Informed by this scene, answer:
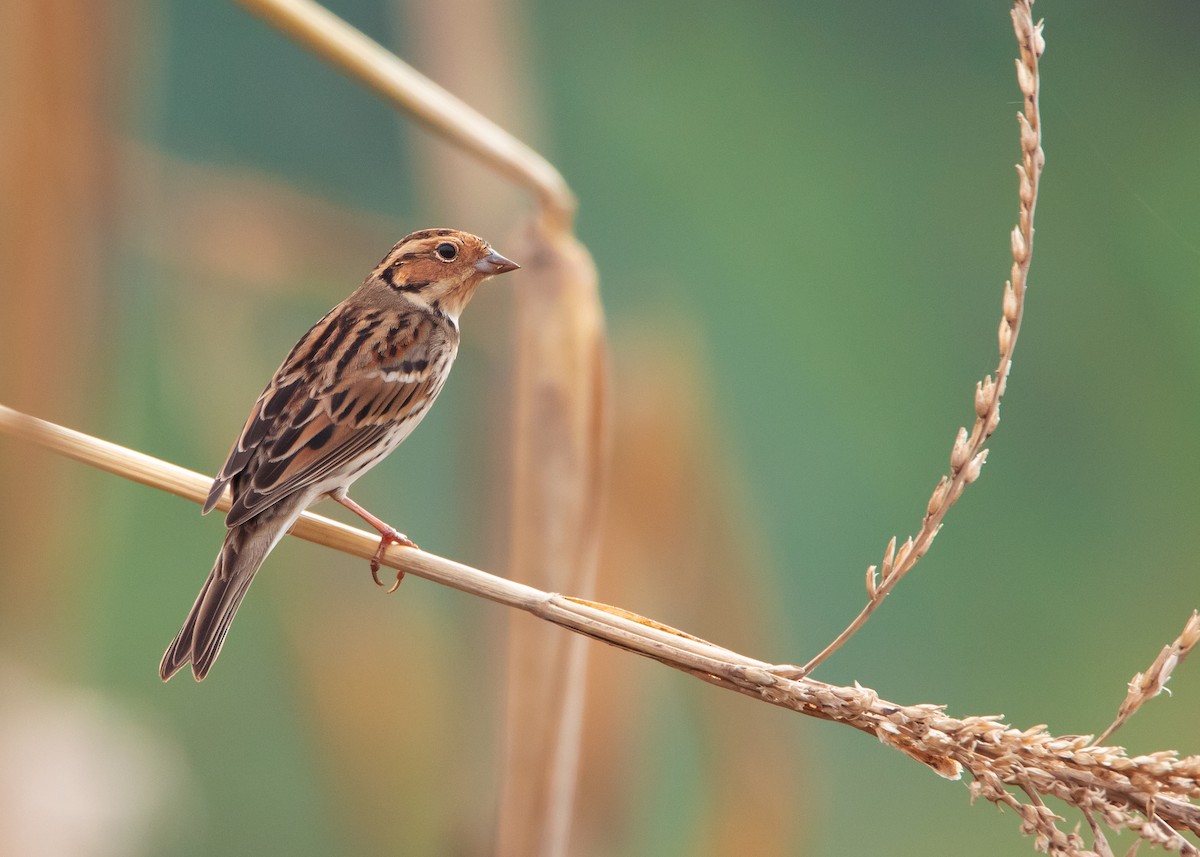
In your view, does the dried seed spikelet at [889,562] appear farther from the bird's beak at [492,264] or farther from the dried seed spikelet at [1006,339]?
the bird's beak at [492,264]

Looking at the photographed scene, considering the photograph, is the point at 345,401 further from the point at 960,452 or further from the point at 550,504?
the point at 960,452

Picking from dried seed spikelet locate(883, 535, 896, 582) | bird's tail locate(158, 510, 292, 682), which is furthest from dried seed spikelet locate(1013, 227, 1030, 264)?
bird's tail locate(158, 510, 292, 682)

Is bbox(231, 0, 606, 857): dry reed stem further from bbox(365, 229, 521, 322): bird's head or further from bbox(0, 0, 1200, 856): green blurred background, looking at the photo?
bbox(0, 0, 1200, 856): green blurred background

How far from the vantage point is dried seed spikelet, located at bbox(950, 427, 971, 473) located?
943mm

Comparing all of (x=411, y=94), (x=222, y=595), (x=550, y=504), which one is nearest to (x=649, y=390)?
(x=550, y=504)

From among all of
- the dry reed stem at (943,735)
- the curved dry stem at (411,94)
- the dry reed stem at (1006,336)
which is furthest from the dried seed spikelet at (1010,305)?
the curved dry stem at (411,94)

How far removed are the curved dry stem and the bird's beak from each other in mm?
95

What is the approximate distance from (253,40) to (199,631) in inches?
79.0

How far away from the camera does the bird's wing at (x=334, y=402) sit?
1.45 metres

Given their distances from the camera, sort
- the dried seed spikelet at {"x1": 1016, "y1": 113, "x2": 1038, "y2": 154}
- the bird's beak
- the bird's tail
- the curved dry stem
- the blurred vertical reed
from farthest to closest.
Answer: the bird's beak → the blurred vertical reed → the curved dry stem → the bird's tail → the dried seed spikelet at {"x1": 1016, "y1": 113, "x2": 1038, "y2": 154}

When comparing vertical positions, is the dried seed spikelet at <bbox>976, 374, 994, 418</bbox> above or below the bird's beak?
below

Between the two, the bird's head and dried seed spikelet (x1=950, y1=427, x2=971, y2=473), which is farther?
the bird's head

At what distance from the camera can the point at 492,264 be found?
5.23ft

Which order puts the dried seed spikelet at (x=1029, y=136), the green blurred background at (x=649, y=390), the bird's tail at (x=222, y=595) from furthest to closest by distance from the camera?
the green blurred background at (x=649, y=390) < the bird's tail at (x=222, y=595) < the dried seed spikelet at (x=1029, y=136)
